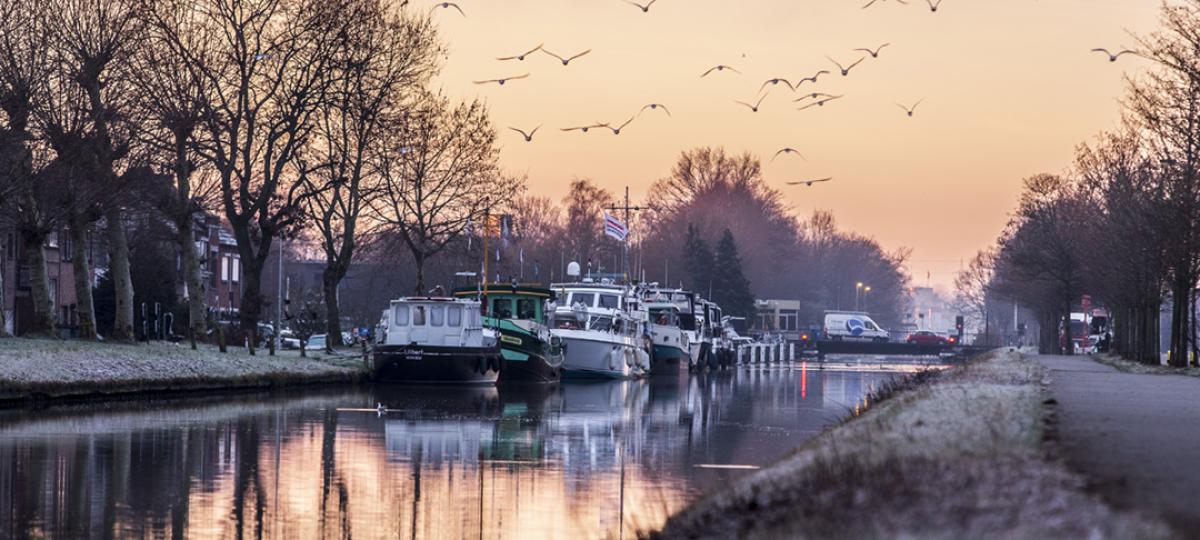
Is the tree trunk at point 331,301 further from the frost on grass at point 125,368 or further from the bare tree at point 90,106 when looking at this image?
the bare tree at point 90,106

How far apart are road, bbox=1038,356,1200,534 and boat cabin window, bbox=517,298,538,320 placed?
35.0 metres

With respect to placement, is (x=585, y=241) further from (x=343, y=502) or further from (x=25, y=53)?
(x=343, y=502)

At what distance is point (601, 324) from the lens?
217ft

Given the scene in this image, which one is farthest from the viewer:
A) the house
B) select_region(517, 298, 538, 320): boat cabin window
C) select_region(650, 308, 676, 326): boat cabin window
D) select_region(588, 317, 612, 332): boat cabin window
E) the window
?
select_region(650, 308, 676, 326): boat cabin window

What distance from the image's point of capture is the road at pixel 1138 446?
408 inches

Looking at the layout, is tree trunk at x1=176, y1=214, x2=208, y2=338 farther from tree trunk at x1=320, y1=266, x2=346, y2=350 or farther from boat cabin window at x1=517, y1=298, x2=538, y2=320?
tree trunk at x1=320, y1=266, x2=346, y2=350

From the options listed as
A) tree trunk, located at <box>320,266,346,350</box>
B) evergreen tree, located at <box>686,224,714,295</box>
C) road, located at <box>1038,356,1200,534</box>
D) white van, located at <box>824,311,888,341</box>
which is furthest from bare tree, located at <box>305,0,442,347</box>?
white van, located at <box>824,311,888,341</box>

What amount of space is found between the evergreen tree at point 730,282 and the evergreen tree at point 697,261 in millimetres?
1195

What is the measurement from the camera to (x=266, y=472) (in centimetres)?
1981

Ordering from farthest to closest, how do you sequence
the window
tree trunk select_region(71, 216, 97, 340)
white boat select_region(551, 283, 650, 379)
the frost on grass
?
the window → white boat select_region(551, 283, 650, 379) → tree trunk select_region(71, 216, 97, 340) → the frost on grass

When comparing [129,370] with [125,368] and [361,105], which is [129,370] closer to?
[125,368]

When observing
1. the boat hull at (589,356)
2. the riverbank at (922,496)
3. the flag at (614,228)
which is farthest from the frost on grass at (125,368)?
the flag at (614,228)

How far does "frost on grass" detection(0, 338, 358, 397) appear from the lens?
33.9 m

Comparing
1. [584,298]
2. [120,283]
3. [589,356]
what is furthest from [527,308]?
[120,283]
